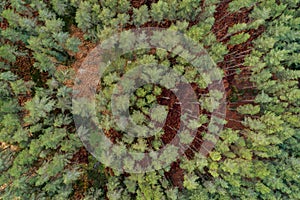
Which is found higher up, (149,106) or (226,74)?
(226,74)

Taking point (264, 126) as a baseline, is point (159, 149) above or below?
below

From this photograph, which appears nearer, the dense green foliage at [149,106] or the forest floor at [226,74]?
the dense green foliage at [149,106]

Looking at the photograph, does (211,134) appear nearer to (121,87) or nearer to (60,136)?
(121,87)

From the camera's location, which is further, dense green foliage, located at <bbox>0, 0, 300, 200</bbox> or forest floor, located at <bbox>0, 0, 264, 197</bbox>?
forest floor, located at <bbox>0, 0, 264, 197</bbox>

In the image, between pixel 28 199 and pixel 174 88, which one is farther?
pixel 174 88

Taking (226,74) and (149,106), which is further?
(226,74)

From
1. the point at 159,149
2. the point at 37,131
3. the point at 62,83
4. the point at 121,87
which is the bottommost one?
the point at 37,131

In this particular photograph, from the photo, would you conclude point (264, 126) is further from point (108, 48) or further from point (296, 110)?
point (108, 48)

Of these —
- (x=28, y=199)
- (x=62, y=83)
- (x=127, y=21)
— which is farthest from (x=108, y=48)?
(x=28, y=199)
